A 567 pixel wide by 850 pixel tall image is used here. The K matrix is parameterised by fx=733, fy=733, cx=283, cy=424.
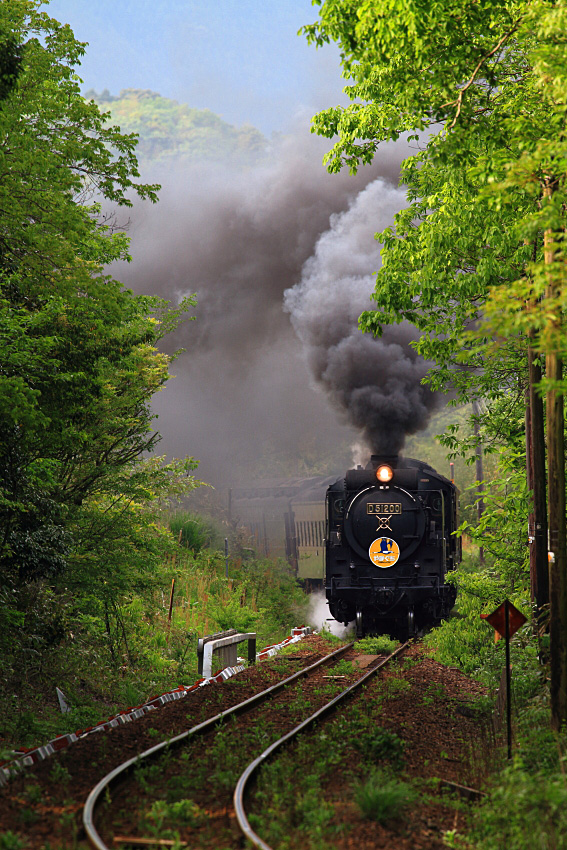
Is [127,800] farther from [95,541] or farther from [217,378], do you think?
[217,378]

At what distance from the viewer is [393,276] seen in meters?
11.5

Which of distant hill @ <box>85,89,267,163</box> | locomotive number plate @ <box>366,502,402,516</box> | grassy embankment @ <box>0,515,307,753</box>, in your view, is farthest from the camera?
distant hill @ <box>85,89,267,163</box>

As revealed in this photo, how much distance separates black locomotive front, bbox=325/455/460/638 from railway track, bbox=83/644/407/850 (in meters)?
2.49

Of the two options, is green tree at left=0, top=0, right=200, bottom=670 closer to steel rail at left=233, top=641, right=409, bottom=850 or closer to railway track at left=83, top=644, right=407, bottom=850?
railway track at left=83, top=644, right=407, bottom=850

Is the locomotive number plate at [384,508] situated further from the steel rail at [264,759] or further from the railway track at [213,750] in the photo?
the steel rail at [264,759]

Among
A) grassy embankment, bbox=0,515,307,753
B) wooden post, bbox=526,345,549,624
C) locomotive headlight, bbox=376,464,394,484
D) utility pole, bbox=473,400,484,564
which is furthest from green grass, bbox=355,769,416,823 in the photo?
locomotive headlight, bbox=376,464,394,484

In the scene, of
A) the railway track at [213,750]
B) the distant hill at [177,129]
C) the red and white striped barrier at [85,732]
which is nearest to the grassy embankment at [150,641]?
the red and white striped barrier at [85,732]

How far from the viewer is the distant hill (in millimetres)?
152750

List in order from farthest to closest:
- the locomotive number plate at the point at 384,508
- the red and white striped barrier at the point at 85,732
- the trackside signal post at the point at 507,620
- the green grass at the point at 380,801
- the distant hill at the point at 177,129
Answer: the distant hill at the point at 177,129 < the locomotive number plate at the point at 384,508 < the trackside signal post at the point at 507,620 < the red and white striped barrier at the point at 85,732 < the green grass at the point at 380,801

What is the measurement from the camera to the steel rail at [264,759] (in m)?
5.13

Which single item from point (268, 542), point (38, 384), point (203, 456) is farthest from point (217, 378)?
point (38, 384)

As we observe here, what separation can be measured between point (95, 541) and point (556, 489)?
7.49 metres

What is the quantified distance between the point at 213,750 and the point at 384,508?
7942 millimetres

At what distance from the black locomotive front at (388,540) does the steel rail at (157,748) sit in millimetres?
2518
